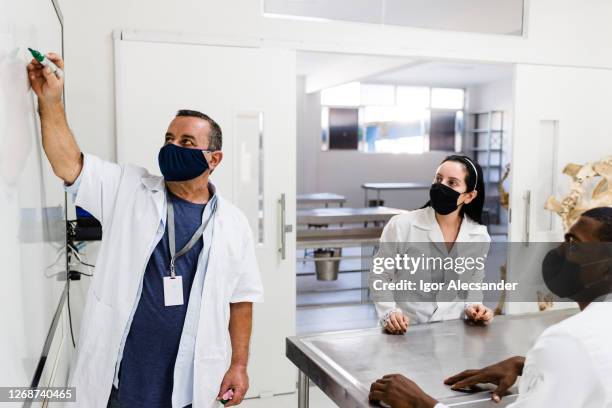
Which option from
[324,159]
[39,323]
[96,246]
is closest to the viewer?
[39,323]

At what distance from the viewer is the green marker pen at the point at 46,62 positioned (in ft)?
3.92

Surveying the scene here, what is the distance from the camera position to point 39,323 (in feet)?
4.31

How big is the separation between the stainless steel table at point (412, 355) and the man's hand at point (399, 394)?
Result: 1.9 inches

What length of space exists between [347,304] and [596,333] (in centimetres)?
406

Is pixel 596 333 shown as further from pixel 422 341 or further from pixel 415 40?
pixel 415 40

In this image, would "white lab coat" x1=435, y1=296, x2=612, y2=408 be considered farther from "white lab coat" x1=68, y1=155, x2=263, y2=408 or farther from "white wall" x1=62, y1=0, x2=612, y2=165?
"white wall" x1=62, y1=0, x2=612, y2=165

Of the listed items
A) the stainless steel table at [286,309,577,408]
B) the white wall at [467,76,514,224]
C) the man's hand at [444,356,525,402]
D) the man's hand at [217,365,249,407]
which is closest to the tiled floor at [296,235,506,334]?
the stainless steel table at [286,309,577,408]

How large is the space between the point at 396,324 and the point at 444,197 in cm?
65

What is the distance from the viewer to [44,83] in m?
1.29

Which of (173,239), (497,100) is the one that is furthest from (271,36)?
(497,100)

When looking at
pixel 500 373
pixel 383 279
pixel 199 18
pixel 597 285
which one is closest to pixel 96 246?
pixel 199 18

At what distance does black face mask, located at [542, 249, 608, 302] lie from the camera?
1.12m

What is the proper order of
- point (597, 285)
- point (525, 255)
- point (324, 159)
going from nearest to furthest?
point (597, 285)
point (525, 255)
point (324, 159)

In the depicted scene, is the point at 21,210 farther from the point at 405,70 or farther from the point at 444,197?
the point at 405,70
